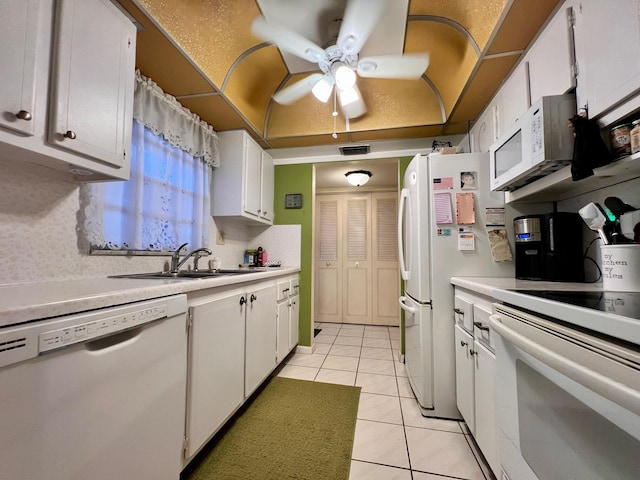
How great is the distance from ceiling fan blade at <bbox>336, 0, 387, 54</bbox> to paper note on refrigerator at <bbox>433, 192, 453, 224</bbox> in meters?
1.13

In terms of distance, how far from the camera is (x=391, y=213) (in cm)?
411

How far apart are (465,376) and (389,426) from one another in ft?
1.92

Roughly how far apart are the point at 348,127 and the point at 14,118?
2.23 meters

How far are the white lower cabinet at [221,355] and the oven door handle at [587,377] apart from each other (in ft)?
4.22

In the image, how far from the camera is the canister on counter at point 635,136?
0.84 m

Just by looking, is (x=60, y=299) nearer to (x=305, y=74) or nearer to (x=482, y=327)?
(x=482, y=327)

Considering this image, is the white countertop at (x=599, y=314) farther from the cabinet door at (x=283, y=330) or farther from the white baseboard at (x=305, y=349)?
the white baseboard at (x=305, y=349)

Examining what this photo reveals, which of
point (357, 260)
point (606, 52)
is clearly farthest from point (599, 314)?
point (357, 260)

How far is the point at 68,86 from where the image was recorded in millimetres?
962

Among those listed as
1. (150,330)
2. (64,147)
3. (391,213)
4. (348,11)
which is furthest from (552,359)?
(391,213)

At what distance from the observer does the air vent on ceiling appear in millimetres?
2803

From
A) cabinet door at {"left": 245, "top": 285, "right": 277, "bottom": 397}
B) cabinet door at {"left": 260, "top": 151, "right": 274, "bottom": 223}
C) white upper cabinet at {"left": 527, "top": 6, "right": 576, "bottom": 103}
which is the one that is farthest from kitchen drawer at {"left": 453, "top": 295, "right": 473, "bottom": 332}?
cabinet door at {"left": 260, "top": 151, "right": 274, "bottom": 223}

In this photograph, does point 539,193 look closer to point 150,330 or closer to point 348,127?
point 348,127

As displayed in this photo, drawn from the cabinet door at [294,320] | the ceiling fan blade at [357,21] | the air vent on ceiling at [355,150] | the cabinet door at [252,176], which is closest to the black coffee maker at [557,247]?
the ceiling fan blade at [357,21]
